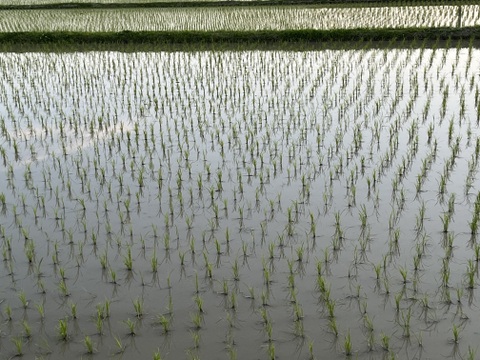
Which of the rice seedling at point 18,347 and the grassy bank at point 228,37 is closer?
the rice seedling at point 18,347

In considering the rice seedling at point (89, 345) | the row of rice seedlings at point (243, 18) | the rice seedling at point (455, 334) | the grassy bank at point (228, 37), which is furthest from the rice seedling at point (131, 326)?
the row of rice seedlings at point (243, 18)

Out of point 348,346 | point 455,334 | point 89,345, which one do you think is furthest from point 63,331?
point 455,334

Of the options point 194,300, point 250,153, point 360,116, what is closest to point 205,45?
point 360,116

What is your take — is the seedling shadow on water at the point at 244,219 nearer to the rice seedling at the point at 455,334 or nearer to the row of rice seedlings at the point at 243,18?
the rice seedling at the point at 455,334

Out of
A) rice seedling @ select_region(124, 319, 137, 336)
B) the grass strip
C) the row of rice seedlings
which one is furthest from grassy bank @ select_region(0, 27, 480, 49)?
rice seedling @ select_region(124, 319, 137, 336)

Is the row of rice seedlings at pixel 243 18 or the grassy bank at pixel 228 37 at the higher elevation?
the row of rice seedlings at pixel 243 18

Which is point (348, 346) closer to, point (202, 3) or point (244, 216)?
point (244, 216)

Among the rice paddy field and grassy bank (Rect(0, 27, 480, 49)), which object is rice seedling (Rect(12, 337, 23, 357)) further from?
grassy bank (Rect(0, 27, 480, 49))
